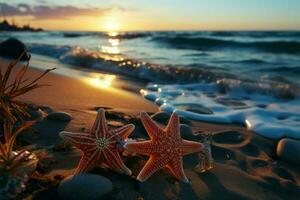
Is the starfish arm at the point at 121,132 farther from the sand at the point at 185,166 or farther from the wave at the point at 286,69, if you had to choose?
Answer: the wave at the point at 286,69

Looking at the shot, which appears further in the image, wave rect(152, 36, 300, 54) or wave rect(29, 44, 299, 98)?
wave rect(152, 36, 300, 54)

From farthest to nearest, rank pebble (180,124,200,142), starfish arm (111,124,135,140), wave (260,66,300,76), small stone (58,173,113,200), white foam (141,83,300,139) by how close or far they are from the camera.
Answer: wave (260,66,300,76)
white foam (141,83,300,139)
pebble (180,124,200,142)
starfish arm (111,124,135,140)
small stone (58,173,113,200)

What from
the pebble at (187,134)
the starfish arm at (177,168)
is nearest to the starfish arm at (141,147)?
the starfish arm at (177,168)

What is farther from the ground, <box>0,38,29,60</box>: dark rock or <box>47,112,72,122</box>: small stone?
<box>0,38,29,60</box>: dark rock

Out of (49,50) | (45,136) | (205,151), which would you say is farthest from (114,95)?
(49,50)

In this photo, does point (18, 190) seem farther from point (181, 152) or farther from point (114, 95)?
point (114, 95)

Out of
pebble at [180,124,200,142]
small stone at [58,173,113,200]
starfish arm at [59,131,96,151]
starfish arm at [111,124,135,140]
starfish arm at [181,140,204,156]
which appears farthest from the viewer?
pebble at [180,124,200,142]

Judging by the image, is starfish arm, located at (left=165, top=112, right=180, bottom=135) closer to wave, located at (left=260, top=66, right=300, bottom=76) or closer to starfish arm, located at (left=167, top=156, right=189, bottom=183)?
starfish arm, located at (left=167, top=156, right=189, bottom=183)

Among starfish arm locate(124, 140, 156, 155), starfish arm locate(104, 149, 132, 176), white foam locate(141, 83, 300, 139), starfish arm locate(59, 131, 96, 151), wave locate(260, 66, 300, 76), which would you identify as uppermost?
starfish arm locate(59, 131, 96, 151)

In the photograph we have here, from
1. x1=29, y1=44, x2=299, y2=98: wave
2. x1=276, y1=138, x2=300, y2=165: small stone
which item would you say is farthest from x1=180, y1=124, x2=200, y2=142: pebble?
x1=29, y1=44, x2=299, y2=98: wave
